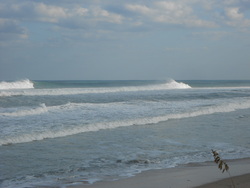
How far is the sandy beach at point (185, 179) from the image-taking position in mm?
5793

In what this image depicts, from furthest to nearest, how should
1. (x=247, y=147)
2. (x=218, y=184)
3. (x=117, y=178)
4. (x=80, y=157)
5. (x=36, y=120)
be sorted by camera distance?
(x=36, y=120)
(x=247, y=147)
(x=80, y=157)
(x=117, y=178)
(x=218, y=184)

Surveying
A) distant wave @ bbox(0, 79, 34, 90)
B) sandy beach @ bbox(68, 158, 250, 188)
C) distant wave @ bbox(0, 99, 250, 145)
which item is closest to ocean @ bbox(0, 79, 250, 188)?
distant wave @ bbox(0, 99, 250, 145)

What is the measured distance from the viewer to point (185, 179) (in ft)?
20.3

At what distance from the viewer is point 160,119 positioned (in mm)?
15164

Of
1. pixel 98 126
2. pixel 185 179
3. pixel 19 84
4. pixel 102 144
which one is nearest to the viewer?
pixel 185 179

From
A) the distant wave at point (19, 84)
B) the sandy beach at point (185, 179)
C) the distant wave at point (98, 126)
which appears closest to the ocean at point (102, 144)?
the distant wave at point (98, 126)

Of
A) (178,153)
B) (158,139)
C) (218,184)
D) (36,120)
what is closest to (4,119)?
(36,120)

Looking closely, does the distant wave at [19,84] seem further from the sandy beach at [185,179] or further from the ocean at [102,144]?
the sandy beach at [185,179]

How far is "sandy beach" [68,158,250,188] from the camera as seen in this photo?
228 inches

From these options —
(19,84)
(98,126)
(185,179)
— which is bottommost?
(185,179)

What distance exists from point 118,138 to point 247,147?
154 inches

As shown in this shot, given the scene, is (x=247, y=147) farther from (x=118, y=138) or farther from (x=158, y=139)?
(x=118, y=138)

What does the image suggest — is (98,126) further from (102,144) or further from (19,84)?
(19,84)

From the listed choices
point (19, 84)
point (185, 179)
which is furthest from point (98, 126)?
point (19, 84)
